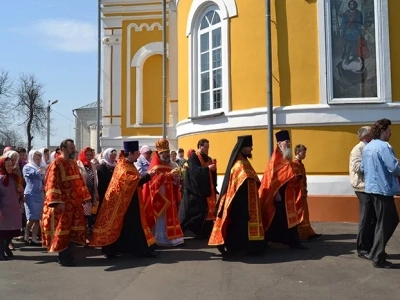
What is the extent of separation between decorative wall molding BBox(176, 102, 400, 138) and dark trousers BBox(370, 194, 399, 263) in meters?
4.25

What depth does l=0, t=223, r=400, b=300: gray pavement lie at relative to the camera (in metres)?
6.03

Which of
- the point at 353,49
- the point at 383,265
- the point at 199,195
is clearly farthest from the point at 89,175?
the point at 353,49

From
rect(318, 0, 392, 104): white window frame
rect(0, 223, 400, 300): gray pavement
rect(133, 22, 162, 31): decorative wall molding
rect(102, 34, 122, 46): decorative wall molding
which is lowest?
rect(0, 223, 400, 300): gray pavement

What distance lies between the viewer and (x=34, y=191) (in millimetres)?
9328

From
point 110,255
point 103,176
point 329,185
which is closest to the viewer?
point 110,255

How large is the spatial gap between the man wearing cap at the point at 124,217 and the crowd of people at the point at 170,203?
2 cm

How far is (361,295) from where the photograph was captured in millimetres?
5859

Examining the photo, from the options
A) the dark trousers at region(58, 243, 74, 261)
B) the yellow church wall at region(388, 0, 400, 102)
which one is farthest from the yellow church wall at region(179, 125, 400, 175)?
the dark trousers at region(58, 243, 74, 261)

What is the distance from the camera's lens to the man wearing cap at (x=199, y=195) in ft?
30.1

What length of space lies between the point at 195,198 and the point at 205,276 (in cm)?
266

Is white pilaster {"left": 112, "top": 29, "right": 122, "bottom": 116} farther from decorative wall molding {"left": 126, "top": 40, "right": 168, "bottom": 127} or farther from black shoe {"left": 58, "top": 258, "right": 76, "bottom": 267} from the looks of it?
black shoe {"left": 58, "top": 258, "right": 76, "bottom": 267}

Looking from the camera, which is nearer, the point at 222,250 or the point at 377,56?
the point at 222,250

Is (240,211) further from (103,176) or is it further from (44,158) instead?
(44,158)

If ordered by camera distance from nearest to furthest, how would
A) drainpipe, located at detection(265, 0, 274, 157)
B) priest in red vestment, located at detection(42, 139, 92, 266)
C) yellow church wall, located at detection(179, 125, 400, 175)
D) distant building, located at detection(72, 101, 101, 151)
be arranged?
priest in red vestment, located at detection(42, 139, 92, 266), yellow church wall, located at detection(179, 125, 400, 175), drainpipe, located at detection(265, 0, 274, 157), distant building, located at detection(72, 101, 101, 151)
